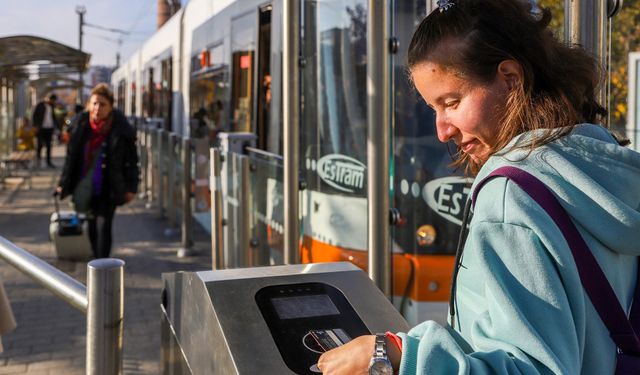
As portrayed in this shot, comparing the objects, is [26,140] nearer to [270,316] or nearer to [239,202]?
[239,202]

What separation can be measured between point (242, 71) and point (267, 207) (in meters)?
1.90

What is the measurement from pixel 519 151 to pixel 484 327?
0.27 metres

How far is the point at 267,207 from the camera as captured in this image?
196 inches

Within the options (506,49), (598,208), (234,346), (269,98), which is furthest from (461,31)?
(269,98)

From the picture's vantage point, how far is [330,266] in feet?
5.70

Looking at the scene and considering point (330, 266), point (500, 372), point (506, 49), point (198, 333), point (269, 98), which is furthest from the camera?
point (269, 98)

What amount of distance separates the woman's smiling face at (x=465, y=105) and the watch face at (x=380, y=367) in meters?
0.43

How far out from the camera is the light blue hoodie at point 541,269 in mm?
1010

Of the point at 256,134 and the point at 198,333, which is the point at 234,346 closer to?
the point at 198,333

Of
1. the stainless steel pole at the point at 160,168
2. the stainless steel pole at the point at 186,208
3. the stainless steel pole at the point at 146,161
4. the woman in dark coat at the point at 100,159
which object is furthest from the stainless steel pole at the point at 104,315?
the stainless steel pole at the point at 146,161

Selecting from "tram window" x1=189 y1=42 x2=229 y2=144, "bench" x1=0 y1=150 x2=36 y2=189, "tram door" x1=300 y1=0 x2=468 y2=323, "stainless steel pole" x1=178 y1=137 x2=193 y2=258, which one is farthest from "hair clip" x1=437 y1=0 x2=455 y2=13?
"bench" x1=0 y1=150 x2=36 y2=189

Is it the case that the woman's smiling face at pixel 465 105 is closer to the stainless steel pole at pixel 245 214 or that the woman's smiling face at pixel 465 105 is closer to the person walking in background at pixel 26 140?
the stainless steel pole at pixel 245 214

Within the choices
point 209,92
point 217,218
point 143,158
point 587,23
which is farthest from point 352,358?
point 143,158

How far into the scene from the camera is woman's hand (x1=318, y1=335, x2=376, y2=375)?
1078 mm
